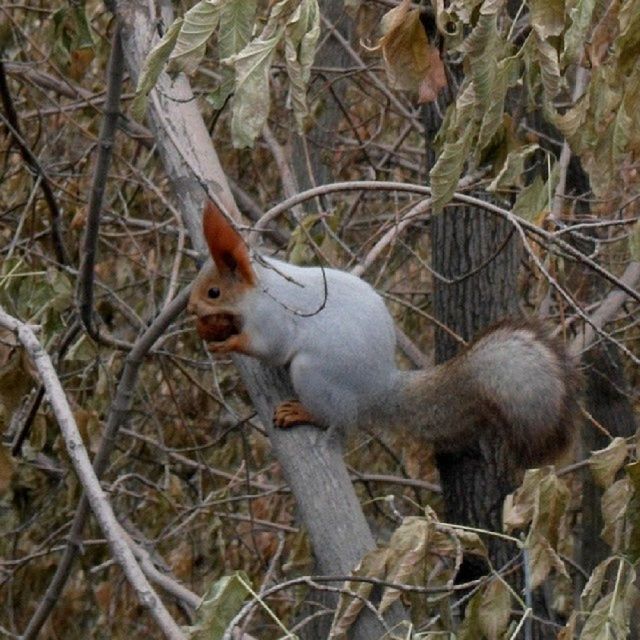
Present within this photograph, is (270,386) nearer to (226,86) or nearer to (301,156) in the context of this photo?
(226,86)

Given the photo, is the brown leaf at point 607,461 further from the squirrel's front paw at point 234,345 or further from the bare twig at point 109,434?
the squirrel's front paw at point 234,345

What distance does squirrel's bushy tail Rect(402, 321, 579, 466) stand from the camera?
253cm

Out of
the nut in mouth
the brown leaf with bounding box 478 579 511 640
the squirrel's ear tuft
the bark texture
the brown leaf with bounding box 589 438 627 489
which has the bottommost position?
the bark texture

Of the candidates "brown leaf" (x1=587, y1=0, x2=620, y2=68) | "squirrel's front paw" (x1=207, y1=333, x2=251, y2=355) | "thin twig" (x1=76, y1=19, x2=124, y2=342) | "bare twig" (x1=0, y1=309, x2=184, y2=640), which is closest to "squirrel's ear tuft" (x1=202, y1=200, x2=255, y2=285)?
"squirrel's front paw" (x1=207, y1=333, x2=251, y2=355)

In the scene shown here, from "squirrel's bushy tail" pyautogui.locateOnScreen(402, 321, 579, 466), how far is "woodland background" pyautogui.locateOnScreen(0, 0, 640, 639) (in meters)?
0.09

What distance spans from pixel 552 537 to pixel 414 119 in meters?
2.61

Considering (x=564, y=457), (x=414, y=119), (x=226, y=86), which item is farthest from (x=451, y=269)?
(x=226, y=86)

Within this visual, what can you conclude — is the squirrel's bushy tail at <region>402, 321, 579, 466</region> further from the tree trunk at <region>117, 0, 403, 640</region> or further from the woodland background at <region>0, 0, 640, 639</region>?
the tree trunk at <region>117, 0, 403, 640</region>

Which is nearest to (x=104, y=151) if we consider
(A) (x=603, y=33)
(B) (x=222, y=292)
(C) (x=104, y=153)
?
(C) (x=104, y=153)

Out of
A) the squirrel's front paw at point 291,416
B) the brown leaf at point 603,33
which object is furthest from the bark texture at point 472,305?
the brown leaf at point 603,33

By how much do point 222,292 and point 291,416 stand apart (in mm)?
461

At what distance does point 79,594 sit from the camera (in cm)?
392

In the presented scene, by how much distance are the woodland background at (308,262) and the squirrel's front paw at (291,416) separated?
0.16 ft

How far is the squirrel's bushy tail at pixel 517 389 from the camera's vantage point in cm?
253
